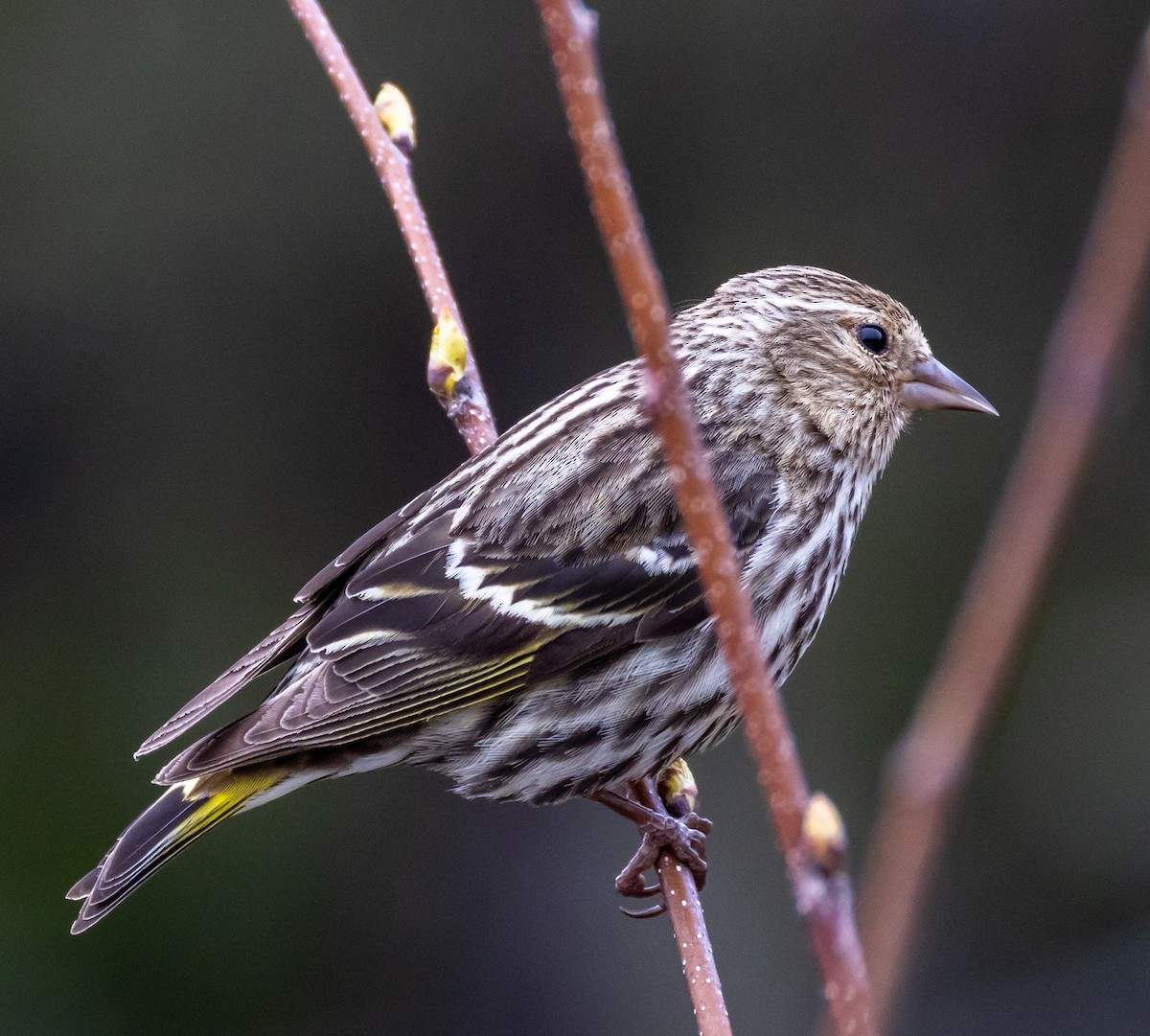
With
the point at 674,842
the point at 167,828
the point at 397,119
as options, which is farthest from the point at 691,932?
the point at 397,119

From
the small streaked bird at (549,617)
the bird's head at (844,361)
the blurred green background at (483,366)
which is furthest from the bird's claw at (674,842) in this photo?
the blurred green background at (483,366)

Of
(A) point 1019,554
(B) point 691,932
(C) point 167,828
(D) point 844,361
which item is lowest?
(B) point 691,932

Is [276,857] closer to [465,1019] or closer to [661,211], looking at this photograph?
[465,1019]

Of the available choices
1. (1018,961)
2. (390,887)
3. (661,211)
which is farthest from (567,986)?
(661,211)

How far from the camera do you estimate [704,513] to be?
92cm

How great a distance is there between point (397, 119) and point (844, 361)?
106 cm

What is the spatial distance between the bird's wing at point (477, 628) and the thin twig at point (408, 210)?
375 mm

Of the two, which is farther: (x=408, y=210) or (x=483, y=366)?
(x=483, y=366)

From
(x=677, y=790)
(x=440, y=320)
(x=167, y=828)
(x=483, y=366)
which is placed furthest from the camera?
(x=483, y=366)

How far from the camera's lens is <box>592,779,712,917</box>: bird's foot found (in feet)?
10.2

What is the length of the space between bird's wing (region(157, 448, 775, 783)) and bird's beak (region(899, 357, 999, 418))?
1.79ft

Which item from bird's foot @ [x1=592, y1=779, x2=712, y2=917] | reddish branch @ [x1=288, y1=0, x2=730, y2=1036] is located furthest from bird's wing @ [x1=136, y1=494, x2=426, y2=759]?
bird's foot @ [x1=592, y1=779, x2=712, y2=917]

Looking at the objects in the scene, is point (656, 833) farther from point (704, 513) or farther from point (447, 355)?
point (704, 513)

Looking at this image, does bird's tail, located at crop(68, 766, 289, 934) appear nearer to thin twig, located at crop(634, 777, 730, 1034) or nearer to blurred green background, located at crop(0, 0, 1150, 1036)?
thin twig, located at crop(634, 777, 730, 1034)
